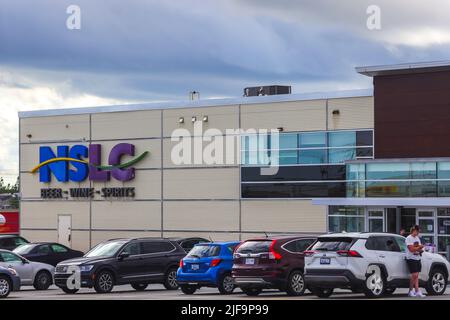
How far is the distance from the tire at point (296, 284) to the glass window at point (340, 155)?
60.0 ft

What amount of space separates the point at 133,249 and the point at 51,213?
24.6m

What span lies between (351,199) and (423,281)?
16.6 m

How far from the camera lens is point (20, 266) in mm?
35375

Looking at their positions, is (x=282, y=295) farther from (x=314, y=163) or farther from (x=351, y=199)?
(x=314, y=163)

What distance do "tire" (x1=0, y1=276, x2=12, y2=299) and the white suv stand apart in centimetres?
885

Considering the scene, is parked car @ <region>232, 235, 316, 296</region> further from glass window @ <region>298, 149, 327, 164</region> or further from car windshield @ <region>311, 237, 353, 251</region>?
glass window @ <region>298, 149, 327, 164</region>

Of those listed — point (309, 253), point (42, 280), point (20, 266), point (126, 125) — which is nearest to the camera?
point (309, 253)

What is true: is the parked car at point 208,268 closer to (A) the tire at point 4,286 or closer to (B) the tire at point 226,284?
(B) the tire at point 226,284

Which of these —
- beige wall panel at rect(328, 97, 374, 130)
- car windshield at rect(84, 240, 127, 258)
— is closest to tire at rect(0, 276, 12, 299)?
car windshield at rect(84, 240, 127, 258)

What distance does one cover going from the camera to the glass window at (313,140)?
156 ft

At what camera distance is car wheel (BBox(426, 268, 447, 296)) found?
28.7 meters

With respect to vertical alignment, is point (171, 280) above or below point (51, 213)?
below

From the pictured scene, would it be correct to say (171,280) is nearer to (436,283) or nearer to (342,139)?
(436,283)

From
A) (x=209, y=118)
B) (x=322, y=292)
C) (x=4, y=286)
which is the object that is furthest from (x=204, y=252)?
(x=209, y=118)
